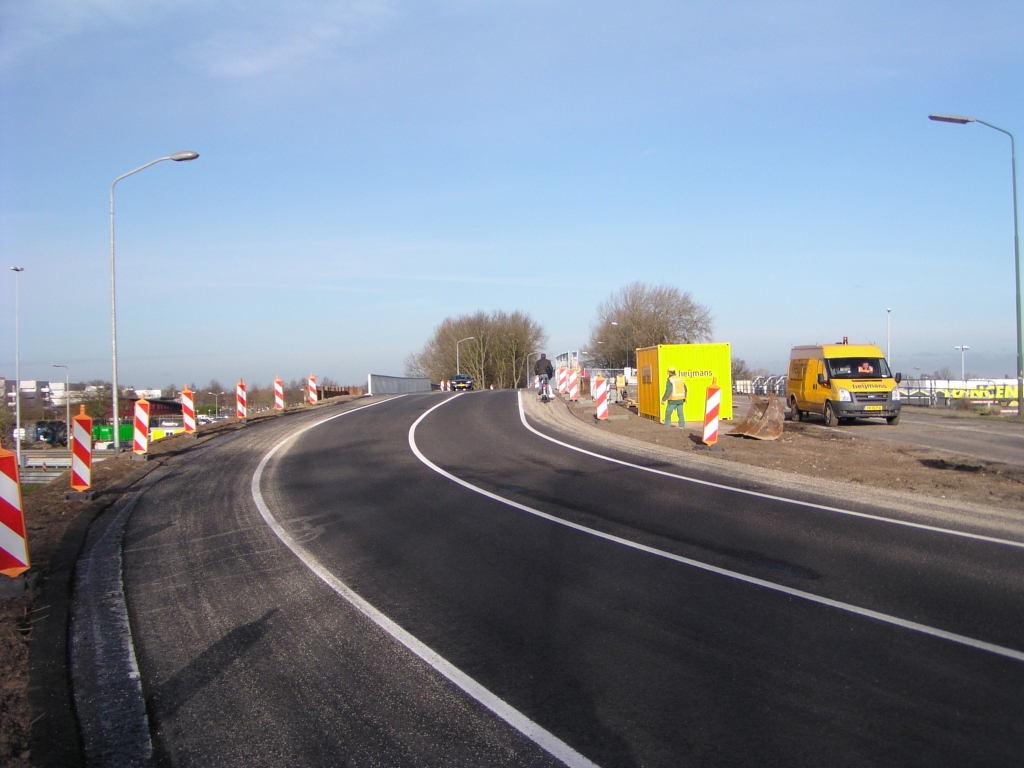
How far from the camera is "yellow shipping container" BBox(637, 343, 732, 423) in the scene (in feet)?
Answer: 81.4

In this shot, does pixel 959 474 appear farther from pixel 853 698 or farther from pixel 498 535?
pixel 853 698

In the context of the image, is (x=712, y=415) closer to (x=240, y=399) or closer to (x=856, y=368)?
(x=856, y=368)

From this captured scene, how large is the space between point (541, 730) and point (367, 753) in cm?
92

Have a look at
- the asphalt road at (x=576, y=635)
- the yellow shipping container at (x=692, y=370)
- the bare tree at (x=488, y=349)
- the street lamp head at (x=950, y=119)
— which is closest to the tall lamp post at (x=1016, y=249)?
the street lamp head at (x=950, y=119)

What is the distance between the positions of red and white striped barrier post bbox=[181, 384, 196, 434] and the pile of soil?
1106 cm

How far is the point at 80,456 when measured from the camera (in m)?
12.6

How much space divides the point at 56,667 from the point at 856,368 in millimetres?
24652

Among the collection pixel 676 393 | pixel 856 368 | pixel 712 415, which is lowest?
pixel 712 415

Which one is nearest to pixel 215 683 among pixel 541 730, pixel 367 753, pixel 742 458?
pixel 367 753

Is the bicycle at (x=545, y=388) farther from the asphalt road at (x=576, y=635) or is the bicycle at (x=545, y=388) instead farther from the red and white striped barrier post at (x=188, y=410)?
the asphalt road at (x=576, y=635)

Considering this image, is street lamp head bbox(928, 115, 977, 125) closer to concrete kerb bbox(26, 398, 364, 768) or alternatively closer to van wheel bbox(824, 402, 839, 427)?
van wheel bbox(824, 402, 839, 427)

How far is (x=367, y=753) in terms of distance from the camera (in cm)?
421

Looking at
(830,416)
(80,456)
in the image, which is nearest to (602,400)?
(830,416)

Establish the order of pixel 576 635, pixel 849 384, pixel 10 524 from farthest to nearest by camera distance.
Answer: pixel 849 384
pixel 10 524
pixel 576 635
